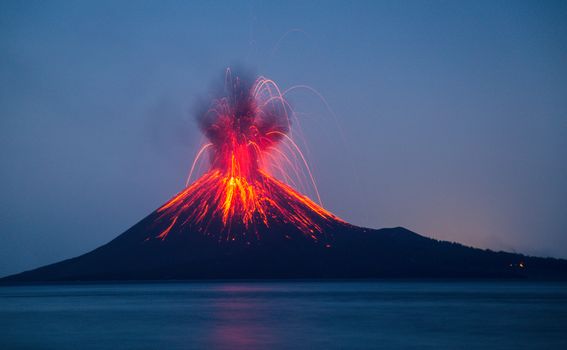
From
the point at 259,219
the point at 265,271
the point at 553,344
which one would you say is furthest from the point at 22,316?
the point at 259,219

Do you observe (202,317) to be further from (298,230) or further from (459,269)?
(459,269)

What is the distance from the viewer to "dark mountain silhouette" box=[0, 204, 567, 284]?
527 feet

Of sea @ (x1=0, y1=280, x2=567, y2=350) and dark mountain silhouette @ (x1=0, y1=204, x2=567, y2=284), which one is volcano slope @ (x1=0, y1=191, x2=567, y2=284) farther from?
sea @ (x1=0, y1=280, x2=567, y2=350)

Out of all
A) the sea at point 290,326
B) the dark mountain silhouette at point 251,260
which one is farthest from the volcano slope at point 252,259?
the sea at point 290,326

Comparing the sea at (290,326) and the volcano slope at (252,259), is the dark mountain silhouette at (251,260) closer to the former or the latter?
the volcano slope at (252,259)

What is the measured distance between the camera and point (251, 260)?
16275 cm

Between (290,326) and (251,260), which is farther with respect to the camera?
(251,260)

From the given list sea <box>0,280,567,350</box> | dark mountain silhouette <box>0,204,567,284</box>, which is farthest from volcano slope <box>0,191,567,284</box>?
sea <box>0,280,567,350</box>

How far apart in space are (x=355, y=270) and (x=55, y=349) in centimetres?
13649

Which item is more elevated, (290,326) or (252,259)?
(252,259)

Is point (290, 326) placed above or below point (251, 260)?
below

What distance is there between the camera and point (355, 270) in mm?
166875

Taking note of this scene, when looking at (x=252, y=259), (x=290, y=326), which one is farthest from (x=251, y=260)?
(x=290, y=326)

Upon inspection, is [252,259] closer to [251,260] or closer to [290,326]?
[251,260]
